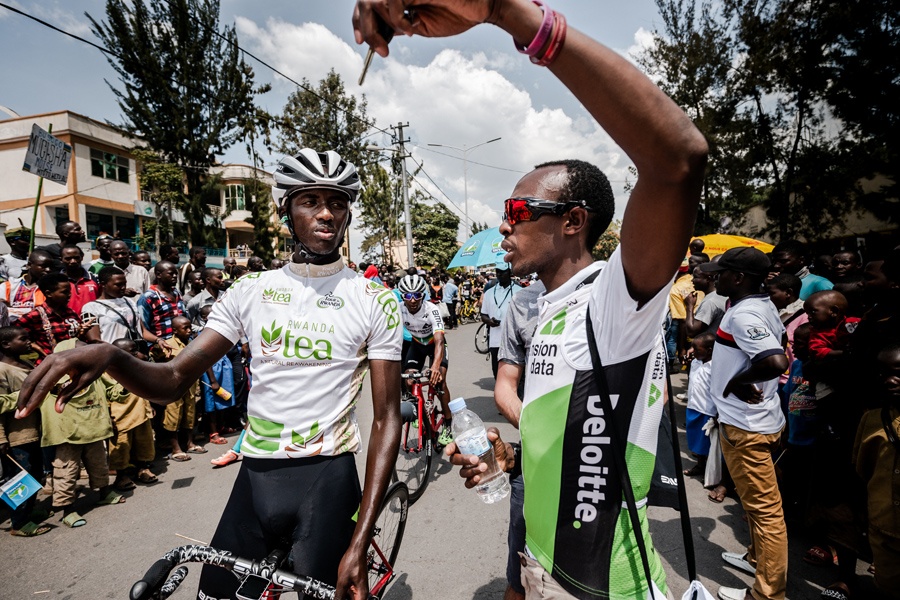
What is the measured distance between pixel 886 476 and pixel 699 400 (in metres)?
1.79

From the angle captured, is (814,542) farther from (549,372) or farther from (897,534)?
(549,372)

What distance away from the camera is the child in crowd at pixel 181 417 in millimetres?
5965

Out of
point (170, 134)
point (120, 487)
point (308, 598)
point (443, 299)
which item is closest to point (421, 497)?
point (308, 598)

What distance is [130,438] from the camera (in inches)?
209

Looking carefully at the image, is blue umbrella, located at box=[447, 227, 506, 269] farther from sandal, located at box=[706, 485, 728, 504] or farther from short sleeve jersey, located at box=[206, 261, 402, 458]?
short sleeve jersey, located at box=[206, 261, 402, 458]

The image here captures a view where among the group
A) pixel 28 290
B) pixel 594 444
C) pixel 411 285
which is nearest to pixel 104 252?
pixel 28 290

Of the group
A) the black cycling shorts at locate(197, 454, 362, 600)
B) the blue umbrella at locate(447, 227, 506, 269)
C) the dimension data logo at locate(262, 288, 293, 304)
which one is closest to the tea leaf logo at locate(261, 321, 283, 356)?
the dimension data logo at locate(262, 288, 293, 304)

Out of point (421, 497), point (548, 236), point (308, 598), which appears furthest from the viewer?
point (421, 497)

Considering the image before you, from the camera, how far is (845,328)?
4.37 metres

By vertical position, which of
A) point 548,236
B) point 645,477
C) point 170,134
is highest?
point 170,134

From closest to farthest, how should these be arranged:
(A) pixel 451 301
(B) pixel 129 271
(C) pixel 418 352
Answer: (C) pixel 418 352 < (B) pixel 129 271 < (A) pixel 451 301

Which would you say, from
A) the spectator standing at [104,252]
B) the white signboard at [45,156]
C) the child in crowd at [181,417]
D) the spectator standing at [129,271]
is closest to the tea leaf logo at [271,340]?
the child in crowd at [181,417]

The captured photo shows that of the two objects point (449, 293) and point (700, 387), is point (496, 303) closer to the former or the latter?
point (700, 387)

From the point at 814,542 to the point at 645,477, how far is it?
376 centimetres
